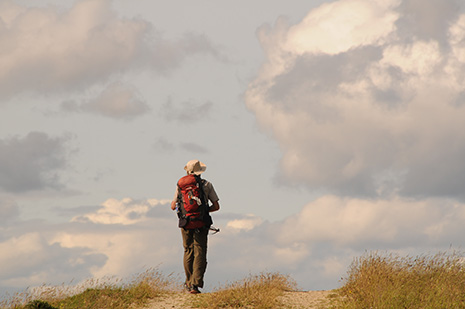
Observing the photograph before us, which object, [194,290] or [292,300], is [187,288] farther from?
[292,300]

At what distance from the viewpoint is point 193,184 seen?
1433cm

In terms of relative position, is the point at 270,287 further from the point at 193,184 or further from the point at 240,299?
the point at 193,184

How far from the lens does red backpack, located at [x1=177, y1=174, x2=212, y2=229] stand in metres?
14.3

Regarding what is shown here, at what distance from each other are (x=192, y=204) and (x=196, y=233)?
0.71 m

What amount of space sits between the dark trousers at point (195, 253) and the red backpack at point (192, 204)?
245 millimetres

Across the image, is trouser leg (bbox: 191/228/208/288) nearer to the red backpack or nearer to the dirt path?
the red backpack

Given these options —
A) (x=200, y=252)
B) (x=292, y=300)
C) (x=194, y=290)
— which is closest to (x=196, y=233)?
(x=200, y=252)

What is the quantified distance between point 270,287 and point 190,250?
2010 mm

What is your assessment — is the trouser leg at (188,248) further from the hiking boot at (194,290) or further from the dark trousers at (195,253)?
the hiking boot at (194,290)

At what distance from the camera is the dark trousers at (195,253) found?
1454cm

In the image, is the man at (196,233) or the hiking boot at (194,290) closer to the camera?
the man at (196,233)

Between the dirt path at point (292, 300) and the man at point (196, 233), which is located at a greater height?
the man at point (196, 233)

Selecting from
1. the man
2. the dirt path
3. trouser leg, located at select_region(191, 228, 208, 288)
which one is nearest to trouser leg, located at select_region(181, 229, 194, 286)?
the man

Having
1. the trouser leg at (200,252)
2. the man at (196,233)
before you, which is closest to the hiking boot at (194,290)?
the man at (196,233)
